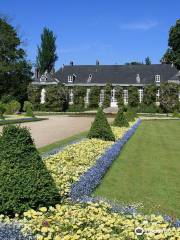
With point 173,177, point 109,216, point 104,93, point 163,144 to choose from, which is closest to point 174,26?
point 104,93

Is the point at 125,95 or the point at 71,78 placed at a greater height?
the point at 71,78

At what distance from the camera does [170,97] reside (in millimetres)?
54875

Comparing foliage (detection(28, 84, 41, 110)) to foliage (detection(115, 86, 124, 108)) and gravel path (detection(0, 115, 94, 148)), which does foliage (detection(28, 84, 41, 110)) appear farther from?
gravel path (detection(0, 115, 94, 148))

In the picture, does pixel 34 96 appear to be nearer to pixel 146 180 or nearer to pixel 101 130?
pixel 101 130

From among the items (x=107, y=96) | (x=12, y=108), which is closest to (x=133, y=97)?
(x=107, y=96)

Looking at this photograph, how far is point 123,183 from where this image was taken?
369 inches

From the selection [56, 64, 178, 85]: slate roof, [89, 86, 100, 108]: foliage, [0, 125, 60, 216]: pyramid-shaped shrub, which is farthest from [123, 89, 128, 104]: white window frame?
[0, 125, 60, 216]: pyramid-shaped shrub

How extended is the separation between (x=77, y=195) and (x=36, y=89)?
53.6m

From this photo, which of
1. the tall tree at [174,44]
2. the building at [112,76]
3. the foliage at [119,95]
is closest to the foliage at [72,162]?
the foliage at [119,95]

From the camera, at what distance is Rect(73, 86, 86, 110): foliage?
196 ft

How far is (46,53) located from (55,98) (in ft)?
55.9

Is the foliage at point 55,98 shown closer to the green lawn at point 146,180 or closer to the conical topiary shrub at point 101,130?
the conical topiary shrub at point 101,130

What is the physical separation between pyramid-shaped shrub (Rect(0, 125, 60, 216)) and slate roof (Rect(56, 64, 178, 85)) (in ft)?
176

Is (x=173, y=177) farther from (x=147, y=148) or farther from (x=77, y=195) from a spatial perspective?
(x=147, y=148)
